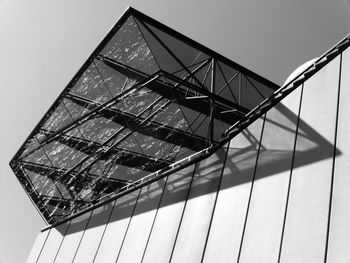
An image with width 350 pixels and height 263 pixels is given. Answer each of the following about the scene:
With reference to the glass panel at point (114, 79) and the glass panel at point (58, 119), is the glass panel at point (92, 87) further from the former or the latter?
the glass panel at point (58, 119)

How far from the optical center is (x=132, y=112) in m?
21.1

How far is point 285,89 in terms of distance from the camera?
536 inches

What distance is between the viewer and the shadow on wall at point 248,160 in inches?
454

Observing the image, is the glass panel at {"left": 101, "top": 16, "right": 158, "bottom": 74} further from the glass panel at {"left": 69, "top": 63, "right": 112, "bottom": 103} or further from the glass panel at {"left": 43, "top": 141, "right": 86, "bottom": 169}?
the glass panel at {"left": 43, "top": 141, "right": 86, "bottom": 169}

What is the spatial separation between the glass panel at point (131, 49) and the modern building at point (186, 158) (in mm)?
51

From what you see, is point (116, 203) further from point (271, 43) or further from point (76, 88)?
point (271, 43)

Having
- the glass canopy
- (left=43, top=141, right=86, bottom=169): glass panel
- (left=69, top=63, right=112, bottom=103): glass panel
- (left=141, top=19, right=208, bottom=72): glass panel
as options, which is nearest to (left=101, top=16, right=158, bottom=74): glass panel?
the glass canopy

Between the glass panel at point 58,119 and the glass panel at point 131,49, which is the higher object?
the glass panel at point 131,49

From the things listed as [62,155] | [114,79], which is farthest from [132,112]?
[62,155]

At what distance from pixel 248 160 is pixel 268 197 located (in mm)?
2058

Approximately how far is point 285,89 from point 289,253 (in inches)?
207

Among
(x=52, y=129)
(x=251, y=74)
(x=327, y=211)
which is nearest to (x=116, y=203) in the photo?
(x=52, y=129)

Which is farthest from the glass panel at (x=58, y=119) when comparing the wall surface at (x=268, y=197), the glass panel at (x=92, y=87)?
the wall surface at (x=268, y=197)

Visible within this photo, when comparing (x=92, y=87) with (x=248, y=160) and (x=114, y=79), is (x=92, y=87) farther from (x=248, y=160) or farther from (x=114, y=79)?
(x=248, y=160)
